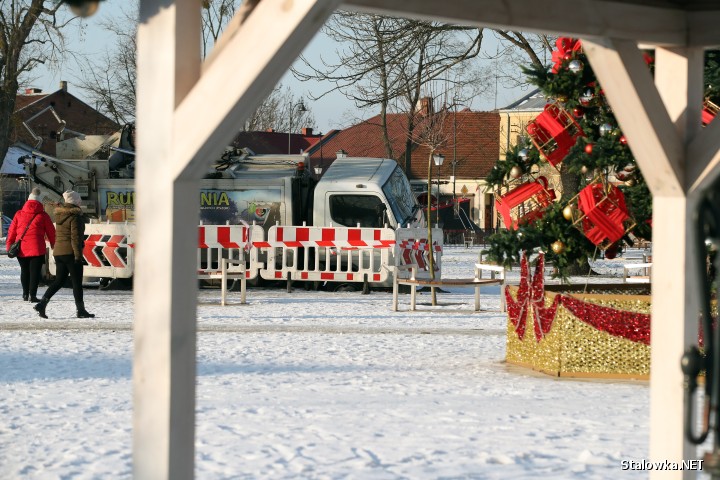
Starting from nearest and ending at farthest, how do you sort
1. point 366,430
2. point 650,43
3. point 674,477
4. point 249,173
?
Answer: point 674,477 < point 650,43 < point 366,430 < point 249,173

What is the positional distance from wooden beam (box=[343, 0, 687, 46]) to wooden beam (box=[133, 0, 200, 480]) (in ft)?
3.47

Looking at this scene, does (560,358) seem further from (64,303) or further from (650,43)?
(64,303)

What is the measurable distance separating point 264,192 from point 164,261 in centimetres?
1872

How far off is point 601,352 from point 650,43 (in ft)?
15.0

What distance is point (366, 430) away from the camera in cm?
771

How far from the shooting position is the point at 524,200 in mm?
10281

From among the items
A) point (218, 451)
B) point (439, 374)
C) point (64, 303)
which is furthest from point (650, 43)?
point (64, 303)

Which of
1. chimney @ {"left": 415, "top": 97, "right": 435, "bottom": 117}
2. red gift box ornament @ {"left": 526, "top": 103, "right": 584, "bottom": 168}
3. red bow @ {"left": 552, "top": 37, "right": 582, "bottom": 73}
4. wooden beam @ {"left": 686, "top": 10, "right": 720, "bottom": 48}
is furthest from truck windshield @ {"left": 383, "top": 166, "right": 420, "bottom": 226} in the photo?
chimney @ {"left": 415, "top": 97, "right": 435, "bottom": 117}

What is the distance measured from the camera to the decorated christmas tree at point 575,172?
32.5 feet

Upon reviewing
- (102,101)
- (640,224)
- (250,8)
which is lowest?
(640,224)

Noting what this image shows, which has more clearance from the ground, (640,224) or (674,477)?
(640,224)

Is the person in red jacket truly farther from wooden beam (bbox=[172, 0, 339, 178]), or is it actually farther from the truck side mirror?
wooden beam (bbox=[172, 0, 339, 178])

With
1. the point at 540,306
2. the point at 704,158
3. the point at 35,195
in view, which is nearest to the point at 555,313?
the point at 540,306

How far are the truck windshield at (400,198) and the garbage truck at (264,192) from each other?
0.08ft
